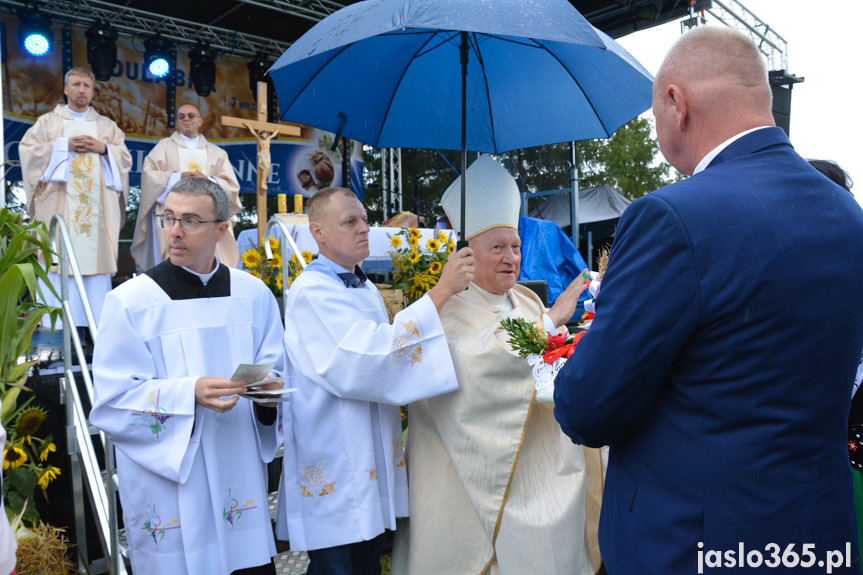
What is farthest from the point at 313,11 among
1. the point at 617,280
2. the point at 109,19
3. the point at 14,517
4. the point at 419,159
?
the point at 617,280

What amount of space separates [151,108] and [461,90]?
7.90 meters

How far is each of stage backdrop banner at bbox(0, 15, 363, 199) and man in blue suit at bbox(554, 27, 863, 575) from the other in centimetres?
928

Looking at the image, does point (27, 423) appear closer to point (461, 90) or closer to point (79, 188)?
point (461, 90)

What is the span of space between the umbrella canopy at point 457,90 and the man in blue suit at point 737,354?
71.5 inches

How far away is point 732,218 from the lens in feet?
4.14

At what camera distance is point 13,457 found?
9.45 ft

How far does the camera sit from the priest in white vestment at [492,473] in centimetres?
249

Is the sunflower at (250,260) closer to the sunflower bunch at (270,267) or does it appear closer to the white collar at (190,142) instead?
the sunflower bunch at (270,267)

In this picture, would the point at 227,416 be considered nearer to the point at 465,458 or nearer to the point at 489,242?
the point at 465,458

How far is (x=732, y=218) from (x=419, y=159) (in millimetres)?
13914

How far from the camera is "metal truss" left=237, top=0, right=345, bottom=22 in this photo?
27.9 feet

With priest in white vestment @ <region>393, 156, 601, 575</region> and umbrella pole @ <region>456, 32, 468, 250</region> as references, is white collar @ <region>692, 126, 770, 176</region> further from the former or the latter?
umbrella pole @ <region>456, 32, 468, 250</region>

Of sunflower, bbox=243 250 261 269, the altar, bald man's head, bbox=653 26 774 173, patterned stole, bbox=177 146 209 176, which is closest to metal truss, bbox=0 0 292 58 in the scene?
patterned stole, bbox=177 146 209 176

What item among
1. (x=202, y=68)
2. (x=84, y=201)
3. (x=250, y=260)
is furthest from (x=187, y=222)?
(x=202, y=68)
